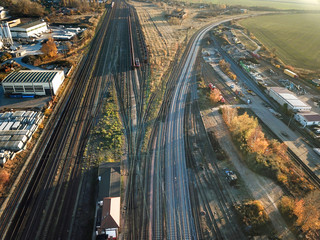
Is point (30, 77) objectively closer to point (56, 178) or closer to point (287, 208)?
point (56, 178)

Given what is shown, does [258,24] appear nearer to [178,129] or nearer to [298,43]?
[298,43]

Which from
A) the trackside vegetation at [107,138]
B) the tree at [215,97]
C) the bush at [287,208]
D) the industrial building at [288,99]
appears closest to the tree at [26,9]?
the trackside vegetation at [107,138]

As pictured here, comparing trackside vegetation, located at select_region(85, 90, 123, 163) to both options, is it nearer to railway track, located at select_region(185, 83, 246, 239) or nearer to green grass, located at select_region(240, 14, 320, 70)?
railway track, located at select_region(185, 83, 246, 239)

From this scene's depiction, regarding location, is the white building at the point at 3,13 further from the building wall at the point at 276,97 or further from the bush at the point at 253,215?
the bush at the point at 253,215

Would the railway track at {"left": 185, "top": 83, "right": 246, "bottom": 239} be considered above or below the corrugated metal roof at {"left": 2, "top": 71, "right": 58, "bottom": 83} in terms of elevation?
below

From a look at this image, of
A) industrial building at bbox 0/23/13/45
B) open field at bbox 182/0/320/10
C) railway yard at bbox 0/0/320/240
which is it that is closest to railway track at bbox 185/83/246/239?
railway yard at bbox 0/0/320/240

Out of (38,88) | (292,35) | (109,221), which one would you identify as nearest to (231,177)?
(109,221)
